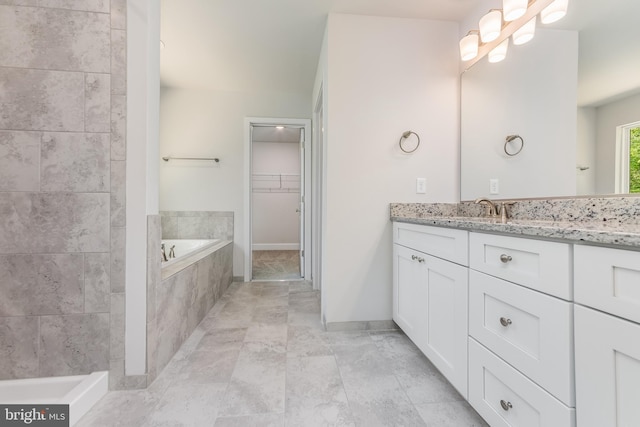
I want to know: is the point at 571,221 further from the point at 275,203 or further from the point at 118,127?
the point at 275,203

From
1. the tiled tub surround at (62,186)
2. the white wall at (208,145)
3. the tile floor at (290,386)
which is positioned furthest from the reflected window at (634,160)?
Result: the white wall at (208,145)

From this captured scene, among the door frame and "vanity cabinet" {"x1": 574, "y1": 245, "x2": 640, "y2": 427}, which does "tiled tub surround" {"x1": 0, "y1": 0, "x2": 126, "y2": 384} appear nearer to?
"vanity cabinet" {"x1": 574, "y1": 245, "x2": 640, "y2": 427}

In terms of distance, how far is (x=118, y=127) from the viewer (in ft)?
4.26

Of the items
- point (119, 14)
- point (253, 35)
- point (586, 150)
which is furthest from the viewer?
point (253, 35)

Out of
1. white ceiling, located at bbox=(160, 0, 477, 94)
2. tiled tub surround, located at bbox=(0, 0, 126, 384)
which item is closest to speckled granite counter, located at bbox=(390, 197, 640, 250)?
white ceiling, located at bbox=(160, 0, 477, 94)

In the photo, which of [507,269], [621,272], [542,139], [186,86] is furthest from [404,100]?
[186,86]

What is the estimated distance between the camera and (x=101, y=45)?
1289 millimetres

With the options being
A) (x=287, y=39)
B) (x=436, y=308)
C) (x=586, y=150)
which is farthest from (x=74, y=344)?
(x=586, y=150)

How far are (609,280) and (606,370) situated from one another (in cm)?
22

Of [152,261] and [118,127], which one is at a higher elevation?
[118,127]

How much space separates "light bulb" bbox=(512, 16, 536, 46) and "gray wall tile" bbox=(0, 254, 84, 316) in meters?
2.59

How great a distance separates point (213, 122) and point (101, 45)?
1.96 meters

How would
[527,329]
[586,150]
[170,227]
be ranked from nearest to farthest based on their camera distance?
[527,329], [586,150], [170,227]

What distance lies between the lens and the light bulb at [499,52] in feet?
5.26
